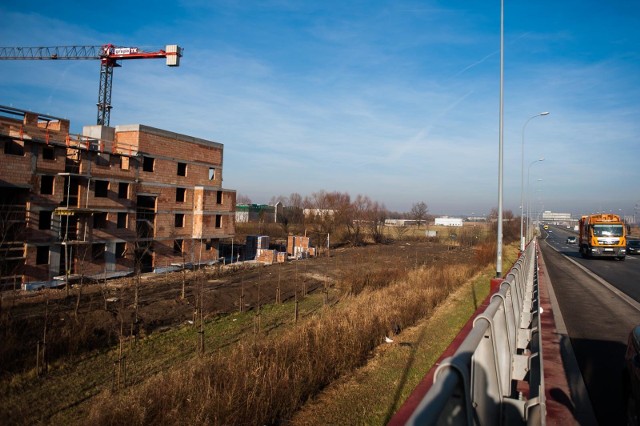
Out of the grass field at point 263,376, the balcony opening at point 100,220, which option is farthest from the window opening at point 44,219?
the grass field at point 263,376

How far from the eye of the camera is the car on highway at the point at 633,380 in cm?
Result: 425

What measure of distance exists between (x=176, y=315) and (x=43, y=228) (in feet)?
41.2

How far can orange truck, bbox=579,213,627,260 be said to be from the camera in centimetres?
2959

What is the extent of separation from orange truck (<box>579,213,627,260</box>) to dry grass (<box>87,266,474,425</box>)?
2669cm

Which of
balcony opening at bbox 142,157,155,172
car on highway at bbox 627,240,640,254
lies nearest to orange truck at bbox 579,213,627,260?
car on highway at bbox 627,240,640,254

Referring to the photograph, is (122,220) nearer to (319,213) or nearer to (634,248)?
(319,213)

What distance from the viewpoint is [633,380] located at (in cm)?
441

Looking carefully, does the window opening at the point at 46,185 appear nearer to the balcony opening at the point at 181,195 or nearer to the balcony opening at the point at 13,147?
the balcony opening at the point at 13,147

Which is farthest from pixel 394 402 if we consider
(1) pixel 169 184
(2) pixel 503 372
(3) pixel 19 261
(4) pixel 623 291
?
(1) pixel 169 184

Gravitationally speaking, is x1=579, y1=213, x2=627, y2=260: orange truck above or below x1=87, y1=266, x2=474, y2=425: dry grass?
above

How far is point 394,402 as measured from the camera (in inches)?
253

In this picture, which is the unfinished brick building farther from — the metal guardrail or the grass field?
the metal guardrail

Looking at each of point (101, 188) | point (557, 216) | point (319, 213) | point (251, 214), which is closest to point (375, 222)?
point (319, 213)

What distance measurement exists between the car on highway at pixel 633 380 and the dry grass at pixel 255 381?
4.46 metres
